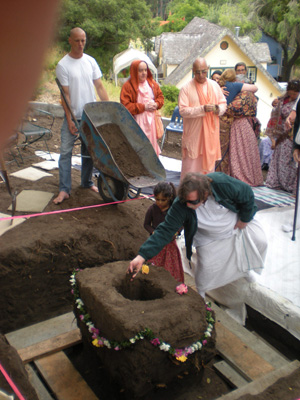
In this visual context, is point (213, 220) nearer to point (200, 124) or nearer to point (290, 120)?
point (200, 124)

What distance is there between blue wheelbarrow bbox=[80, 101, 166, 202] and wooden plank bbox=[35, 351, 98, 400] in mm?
1862

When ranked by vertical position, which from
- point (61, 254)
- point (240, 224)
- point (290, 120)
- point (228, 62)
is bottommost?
point (61, 254)

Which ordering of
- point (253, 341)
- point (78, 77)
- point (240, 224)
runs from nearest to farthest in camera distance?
point (253, 341), point (240, 224), point (78, 77)

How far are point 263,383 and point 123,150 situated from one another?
2.97 meters

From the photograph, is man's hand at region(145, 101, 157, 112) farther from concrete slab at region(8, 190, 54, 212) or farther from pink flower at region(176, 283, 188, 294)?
pink flower at region(176, 283, 188, 294)

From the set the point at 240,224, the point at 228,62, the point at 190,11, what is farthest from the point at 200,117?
the point at 190,11

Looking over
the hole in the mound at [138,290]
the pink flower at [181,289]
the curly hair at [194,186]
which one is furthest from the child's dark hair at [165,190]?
the pink flower at [181,289]

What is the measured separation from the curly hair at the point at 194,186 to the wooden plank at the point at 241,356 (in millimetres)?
1200

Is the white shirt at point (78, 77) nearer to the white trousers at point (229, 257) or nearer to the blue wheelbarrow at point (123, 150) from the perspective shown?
the blue wheelbarrow at point (123, 150)

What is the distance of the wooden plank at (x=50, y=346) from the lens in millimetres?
2994

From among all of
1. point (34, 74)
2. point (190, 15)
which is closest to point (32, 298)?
point (34, 74)

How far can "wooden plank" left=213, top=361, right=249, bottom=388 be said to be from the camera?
284 centimetres

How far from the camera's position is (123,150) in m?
4.71

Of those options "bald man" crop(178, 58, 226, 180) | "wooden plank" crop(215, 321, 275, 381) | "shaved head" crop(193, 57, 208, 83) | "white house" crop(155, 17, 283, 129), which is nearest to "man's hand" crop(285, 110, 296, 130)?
"bald man" crop(178, 58, 226, 180)
